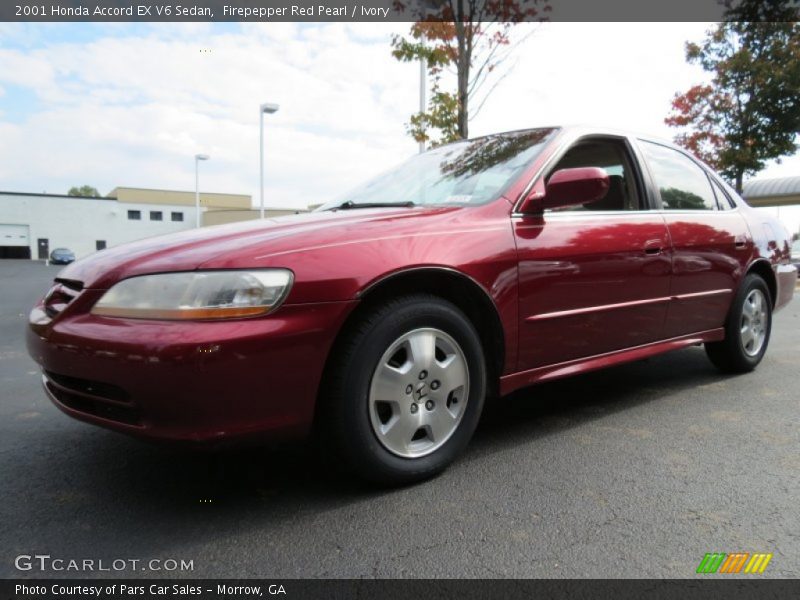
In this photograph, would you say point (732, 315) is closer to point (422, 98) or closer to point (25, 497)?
point (25, 497)

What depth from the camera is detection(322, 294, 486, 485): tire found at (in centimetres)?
200

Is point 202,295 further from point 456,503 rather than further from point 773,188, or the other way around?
point 773,188

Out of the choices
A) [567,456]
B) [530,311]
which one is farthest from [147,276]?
[567,456]

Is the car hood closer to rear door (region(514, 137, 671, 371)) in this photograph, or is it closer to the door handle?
rear door (region(514, 137, 671, 371))

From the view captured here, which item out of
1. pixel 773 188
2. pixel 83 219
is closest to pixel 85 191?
pixel 83 219

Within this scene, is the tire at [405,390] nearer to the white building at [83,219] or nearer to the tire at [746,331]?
the tire at [746,331]

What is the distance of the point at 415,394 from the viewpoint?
2.18 meters

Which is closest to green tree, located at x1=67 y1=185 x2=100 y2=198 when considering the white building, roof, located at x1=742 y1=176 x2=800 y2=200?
the white building

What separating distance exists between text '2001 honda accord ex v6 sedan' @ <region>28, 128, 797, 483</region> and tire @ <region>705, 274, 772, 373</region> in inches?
24.5

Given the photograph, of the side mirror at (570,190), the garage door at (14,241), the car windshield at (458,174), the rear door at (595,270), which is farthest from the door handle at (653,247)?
the garage door at (14,241)

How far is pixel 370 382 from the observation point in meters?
2.04

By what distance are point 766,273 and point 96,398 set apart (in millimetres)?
4162

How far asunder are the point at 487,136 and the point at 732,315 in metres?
1.95

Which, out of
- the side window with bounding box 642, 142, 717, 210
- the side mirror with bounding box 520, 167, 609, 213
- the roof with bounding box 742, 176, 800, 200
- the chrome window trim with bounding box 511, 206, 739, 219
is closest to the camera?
the side mirror with bounding box 520, 167, 609, 213
